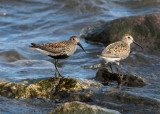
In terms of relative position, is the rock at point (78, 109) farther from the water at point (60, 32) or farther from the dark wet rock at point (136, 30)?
the dark wet rock at point (136, 30)

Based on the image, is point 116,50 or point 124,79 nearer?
point 124,79

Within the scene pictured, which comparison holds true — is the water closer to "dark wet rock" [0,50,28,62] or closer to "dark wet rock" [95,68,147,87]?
"dark wet rock" [0,50,28,62]

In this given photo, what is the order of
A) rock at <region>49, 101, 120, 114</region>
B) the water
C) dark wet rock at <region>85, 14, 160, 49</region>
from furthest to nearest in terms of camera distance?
dark wet rock at <region>85, 14, 160, 49</region>, the water, rock at <region>49, 101, 120, 114</region>

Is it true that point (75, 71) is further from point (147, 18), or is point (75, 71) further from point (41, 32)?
point (41, 32)

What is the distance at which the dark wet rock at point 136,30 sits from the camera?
12625mm

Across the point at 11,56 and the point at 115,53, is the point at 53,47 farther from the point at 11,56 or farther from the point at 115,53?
the point at 11,56

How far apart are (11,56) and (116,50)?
16.2 feet

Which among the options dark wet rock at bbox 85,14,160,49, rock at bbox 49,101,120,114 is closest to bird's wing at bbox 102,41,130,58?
rock at bbox 49,101,120,114

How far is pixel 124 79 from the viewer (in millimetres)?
8289

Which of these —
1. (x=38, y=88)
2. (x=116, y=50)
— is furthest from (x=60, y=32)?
(x=38, y=88)

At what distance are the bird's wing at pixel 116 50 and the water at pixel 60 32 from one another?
1.09m

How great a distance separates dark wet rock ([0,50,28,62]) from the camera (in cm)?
1161

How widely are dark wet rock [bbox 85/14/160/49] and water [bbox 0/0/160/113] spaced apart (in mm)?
548

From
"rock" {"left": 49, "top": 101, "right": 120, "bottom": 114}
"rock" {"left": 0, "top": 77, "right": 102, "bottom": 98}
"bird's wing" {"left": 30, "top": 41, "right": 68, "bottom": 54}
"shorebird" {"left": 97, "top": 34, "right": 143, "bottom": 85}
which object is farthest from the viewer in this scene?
"shorebird" {"left": 97, "top": 34, "right": 143, "bottom": 85}
